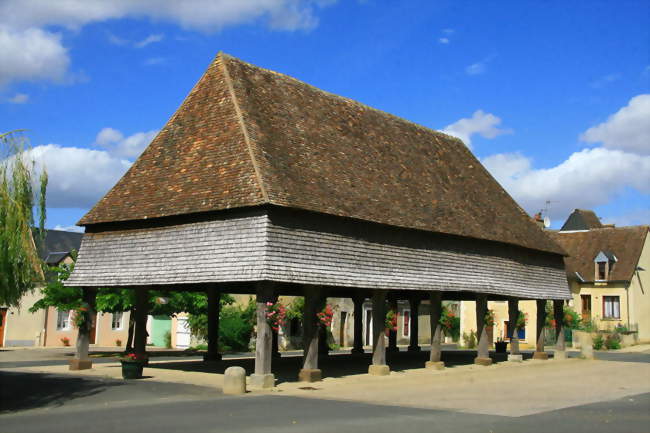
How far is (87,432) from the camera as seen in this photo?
412 inches

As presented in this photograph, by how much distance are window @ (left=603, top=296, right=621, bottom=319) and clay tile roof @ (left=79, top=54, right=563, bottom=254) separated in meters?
21.5

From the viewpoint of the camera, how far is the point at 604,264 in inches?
1778

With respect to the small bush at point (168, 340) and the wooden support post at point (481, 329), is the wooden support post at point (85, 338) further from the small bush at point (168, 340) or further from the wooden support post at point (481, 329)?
the small bush at point (168, 340)

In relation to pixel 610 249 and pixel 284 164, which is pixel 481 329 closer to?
pixel 284 164

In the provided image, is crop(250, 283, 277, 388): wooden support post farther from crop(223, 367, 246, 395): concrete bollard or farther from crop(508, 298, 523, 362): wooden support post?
crop(508, 298, 523, 362): wooden support post

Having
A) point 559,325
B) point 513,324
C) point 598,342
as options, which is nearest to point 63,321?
point 513,324

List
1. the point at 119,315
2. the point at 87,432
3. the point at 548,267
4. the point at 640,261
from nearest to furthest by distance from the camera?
the point at 87,432 → the point at 548,267 → the point at 119,315 → the point at 640,261

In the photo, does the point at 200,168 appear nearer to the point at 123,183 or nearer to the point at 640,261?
the point at 123,183

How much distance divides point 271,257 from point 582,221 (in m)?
47.5

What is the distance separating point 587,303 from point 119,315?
28878 millimetres

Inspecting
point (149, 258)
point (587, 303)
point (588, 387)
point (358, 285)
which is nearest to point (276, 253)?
point (358, 285)

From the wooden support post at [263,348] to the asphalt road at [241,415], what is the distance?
3.97 ft

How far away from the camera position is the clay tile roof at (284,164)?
60.7 ft

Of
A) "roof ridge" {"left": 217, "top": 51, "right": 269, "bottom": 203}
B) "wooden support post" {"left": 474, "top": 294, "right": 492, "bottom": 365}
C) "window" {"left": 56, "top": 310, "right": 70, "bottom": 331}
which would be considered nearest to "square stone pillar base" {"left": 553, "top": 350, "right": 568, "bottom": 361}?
"wooden support post" {"left": 474, "top": 294, "right": 492, "bottom": 365}
